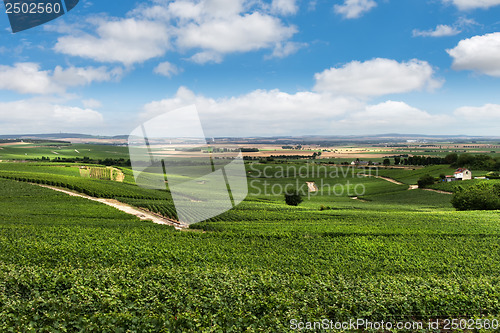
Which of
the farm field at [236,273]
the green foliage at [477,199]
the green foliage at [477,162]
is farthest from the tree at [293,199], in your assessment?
the green foliage at [477,162]

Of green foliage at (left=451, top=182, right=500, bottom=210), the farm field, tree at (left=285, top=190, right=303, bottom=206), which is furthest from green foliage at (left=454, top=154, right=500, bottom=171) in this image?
the farm field

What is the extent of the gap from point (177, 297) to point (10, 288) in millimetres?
5684

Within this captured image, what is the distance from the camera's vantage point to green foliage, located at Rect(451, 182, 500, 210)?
47188 millimetres

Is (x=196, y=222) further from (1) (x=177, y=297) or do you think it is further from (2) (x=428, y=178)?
(2) (x=428, y=178)

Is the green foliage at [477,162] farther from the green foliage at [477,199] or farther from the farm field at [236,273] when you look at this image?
the farm field at [236,273]

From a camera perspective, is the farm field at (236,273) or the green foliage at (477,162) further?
the green foliage at (477,162)

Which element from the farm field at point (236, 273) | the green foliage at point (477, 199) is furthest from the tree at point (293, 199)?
the green foliage at point (477, 199)

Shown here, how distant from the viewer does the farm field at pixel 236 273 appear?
8031mm

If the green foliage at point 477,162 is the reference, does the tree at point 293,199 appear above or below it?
below

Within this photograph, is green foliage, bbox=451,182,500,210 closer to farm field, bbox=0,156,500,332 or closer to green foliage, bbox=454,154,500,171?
farm field, bbox=0,156,500,332

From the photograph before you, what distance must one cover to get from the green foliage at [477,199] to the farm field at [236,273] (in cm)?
2562

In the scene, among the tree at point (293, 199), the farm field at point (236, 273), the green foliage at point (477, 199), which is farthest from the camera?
the tree at point (293, 199)

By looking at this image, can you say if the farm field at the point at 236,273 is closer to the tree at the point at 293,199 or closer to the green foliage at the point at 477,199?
the green foliage at the point at 477,199

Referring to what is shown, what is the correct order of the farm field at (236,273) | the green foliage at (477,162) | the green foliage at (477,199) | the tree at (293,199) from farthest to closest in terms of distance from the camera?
the green foliage at (477,162)
the tree at (293,199)
the green foliage at (477,199)
the farm field at (236,273)
